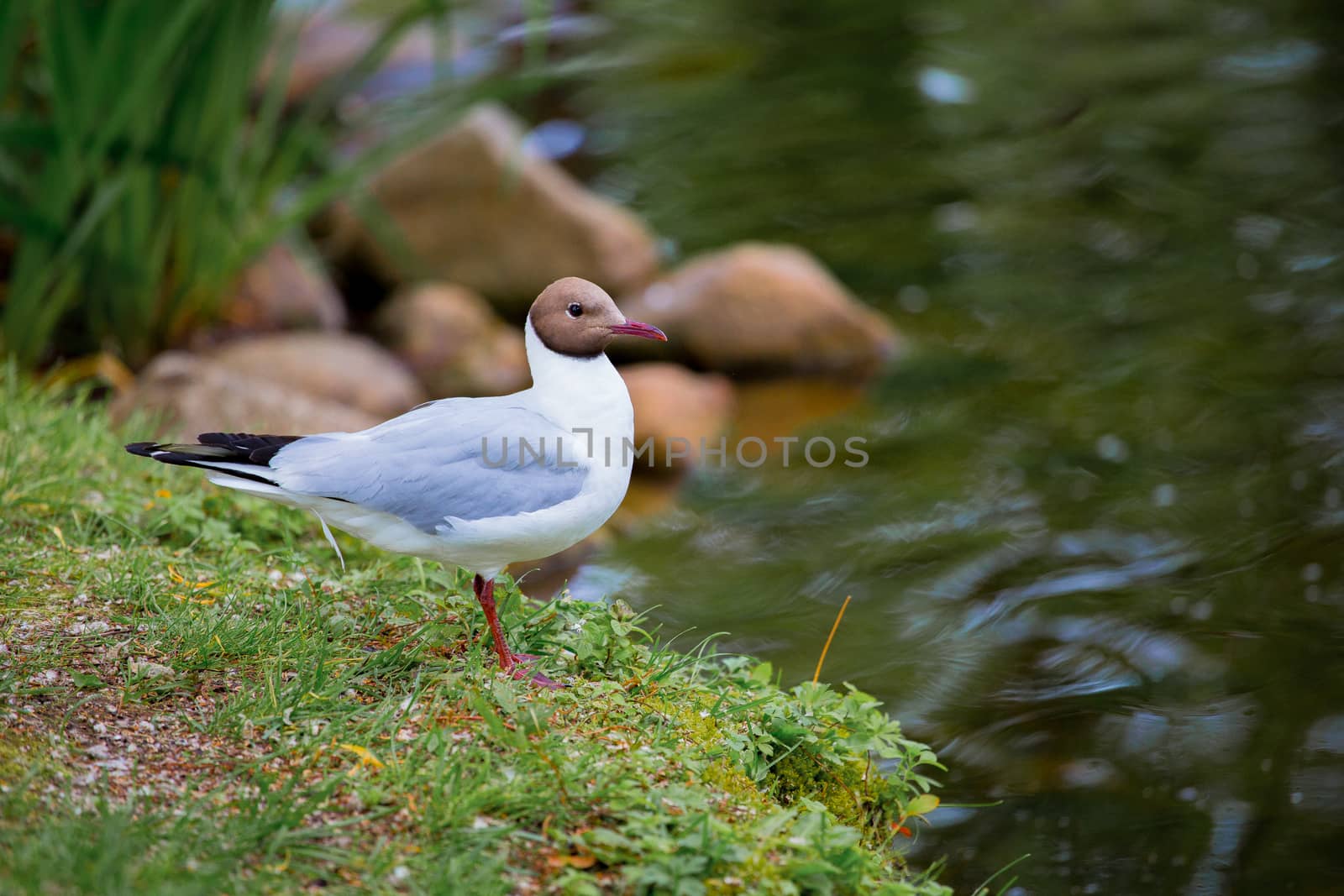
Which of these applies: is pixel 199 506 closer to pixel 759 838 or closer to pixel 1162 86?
pixel 759 838

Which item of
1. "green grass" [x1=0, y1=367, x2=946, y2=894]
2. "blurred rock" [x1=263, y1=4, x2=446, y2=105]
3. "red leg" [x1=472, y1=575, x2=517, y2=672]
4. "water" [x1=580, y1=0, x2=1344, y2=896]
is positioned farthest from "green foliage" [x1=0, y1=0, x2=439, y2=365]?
"blurred rock" [x1=263, y1=4, x2=446, y2=105]

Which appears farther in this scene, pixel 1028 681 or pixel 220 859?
pixel 1028 681

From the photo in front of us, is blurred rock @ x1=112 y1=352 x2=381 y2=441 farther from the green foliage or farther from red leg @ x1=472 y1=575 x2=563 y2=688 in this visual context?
red leg @ x1=472 y1=575 x2=563 y2=688

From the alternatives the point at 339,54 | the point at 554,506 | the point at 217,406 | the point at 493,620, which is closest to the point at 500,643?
the point at 493,620

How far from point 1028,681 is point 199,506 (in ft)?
9.23

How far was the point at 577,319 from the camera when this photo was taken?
11.0 feet

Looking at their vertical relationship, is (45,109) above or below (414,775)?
above

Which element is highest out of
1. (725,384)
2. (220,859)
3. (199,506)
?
(220,859)

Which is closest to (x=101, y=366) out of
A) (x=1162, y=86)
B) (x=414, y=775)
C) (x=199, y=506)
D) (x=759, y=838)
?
(x=199, y=506)

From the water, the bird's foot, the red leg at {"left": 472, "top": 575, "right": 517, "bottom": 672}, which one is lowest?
the water

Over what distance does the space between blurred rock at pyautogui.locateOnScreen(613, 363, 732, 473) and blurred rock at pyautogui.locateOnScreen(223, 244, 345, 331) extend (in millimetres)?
1891

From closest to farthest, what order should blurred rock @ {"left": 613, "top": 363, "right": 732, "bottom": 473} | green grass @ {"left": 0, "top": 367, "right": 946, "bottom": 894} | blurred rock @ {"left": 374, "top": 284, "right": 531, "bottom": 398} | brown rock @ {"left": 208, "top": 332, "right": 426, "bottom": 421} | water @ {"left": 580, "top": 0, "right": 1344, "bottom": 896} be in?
green grass @ {"left": 0, "top": 367, "right": 946, "bottom": 894} → water @ {"left": 580, "top": 0, "right": 1344, "bottom": 896} → blurred rock @ {"left": 613, "top": 363, "right": 732, "bottom": 473} → brown rock @ {"left": 208, "top": 332, "right": 426, "bottom": 421} → blurred rock @ {"left": 374, "top": 284, "right": 531, "bottom": 398}

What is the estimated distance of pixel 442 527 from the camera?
3.13 metres

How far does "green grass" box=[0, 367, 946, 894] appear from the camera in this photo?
2502mm
